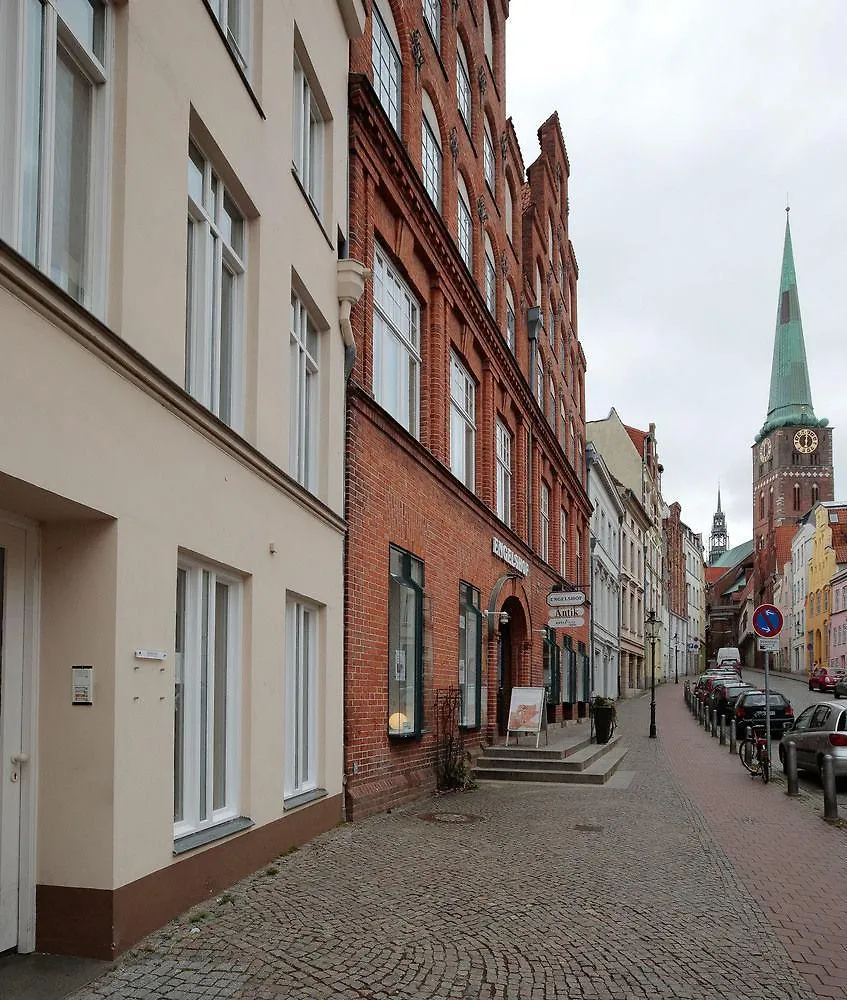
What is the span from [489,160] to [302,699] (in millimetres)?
15205

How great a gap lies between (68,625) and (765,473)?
13051 centimetres

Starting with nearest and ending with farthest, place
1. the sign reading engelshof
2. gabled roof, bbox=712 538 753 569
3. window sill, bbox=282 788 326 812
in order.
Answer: window sill, bbox=282 788 326 812, the sign reading engelshof, gabled roof, bbox=712 538 753 569

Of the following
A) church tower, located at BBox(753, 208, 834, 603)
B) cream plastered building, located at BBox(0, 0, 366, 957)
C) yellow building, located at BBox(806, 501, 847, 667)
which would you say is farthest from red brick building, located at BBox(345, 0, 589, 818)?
church tower, located at BBox(753, 208, 834, 603)

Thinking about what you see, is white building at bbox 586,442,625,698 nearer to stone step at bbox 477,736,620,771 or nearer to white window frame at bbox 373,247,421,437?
stone step at bbox 477,736,620,771

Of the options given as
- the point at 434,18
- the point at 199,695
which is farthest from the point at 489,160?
the point at 199,695

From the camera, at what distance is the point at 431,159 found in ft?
56.7

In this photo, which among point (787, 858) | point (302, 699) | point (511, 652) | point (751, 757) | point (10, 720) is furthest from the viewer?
point (511, 652)

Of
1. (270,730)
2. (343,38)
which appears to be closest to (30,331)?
(270,730)

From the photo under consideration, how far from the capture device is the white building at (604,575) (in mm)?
43938

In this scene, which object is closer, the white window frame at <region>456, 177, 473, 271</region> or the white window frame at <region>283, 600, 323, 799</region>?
the white window frame at <region>283, 600, 323, 799</region>

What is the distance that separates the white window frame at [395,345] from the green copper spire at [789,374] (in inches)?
4632

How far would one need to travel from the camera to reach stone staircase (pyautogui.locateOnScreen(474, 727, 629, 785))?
17.0 meters

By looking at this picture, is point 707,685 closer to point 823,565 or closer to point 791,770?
point 823,565

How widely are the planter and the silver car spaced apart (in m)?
4.01
